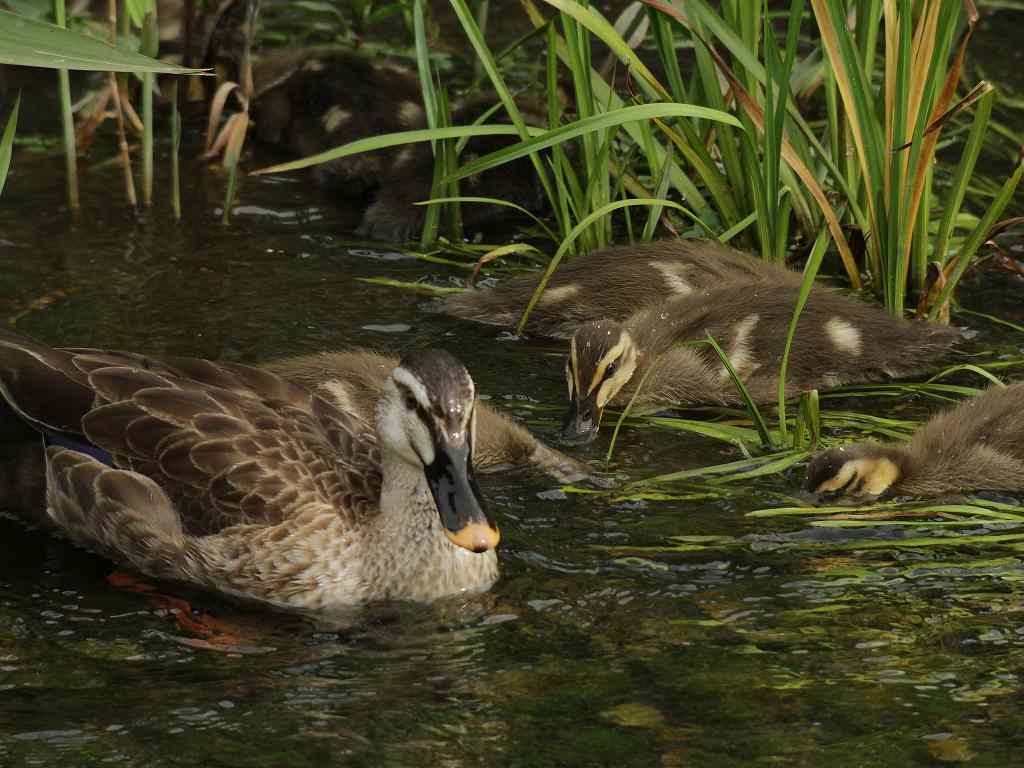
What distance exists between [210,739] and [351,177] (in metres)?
3.58

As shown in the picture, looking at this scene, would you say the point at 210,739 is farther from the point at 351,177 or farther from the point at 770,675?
the point at 351,177

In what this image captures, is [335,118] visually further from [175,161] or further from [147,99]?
[147,99]

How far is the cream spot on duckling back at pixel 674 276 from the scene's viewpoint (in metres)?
5.05

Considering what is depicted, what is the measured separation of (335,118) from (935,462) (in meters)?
3.07

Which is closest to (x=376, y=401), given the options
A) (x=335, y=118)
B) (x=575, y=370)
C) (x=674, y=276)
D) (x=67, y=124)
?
(x=575, y=370)

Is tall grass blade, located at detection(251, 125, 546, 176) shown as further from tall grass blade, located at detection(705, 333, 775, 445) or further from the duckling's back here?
tall grass blade, located at detection(705, 333, 775, 445)

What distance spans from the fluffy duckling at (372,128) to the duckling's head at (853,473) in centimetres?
217

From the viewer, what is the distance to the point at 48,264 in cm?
548

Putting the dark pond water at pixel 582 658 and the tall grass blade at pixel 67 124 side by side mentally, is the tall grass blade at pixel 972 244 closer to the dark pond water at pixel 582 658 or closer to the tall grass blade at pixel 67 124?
the dark pond water at pixel 582 658

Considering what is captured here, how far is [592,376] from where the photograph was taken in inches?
174

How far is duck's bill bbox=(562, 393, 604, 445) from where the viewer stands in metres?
4.41

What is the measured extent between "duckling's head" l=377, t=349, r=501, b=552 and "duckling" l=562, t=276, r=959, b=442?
1.11 metres

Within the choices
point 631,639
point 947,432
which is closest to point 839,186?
point 947,432

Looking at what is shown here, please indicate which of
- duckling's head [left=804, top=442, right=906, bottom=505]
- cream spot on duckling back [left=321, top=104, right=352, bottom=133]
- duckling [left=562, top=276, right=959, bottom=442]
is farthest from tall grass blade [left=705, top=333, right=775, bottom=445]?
cream spot on duckling back [left=321, top=104, right=352, bottom=133]
